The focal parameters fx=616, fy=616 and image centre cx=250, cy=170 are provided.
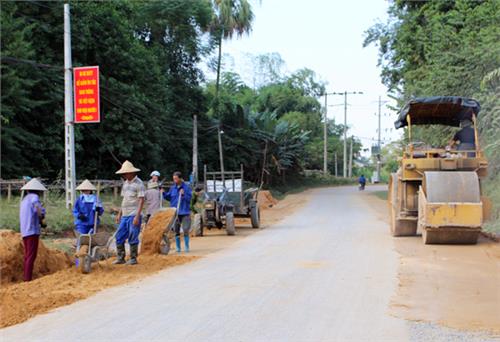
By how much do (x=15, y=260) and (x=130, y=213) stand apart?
2.06 m

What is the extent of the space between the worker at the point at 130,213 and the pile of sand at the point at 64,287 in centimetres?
32

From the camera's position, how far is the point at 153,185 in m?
14.3

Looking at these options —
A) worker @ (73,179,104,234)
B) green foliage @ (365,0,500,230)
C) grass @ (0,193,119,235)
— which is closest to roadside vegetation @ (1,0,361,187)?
grass @ (0,193,119,235)

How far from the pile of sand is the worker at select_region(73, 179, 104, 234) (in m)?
0.74

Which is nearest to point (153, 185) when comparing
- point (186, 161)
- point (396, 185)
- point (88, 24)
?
point (396, 185)

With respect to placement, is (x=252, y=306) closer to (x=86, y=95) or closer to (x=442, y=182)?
(x=442, y=182)

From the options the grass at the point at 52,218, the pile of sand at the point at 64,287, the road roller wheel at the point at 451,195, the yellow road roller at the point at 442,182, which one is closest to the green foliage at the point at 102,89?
the grass at the point at 52,218

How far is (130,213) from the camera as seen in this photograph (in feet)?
36.1

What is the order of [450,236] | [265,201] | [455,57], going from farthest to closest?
[265,201] → [455,57] → [450,236]

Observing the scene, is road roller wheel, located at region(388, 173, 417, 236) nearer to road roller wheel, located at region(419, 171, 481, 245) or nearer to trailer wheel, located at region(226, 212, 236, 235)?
road roller wheel, located at region(419, 171, 481, 245)

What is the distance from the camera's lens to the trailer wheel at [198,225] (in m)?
17.2

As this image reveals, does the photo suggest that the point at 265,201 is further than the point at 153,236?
Yes

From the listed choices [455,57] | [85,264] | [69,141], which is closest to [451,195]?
[85,264]

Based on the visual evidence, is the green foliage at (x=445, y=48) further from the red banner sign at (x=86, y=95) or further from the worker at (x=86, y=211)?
the worker at (x=86, y=211)
